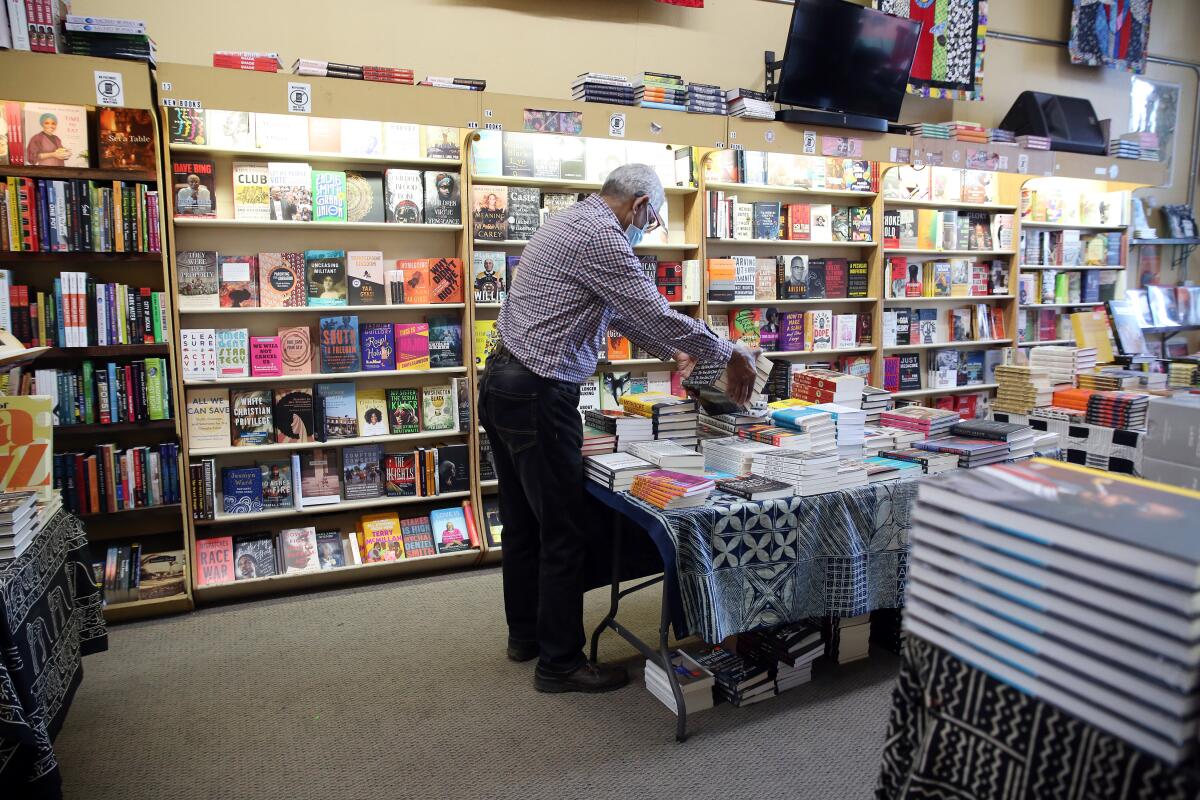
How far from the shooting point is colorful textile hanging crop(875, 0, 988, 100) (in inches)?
222

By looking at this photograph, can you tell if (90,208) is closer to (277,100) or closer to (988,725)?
(277,100)

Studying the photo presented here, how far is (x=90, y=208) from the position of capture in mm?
3523

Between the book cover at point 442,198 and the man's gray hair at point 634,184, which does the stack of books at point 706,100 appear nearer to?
the book cover at point 442,198

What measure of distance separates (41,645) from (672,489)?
1764mm

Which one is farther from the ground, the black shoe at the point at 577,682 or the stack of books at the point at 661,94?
the stack of books at the point at 661,94

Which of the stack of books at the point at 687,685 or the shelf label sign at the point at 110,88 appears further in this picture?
the shelf label sign at the point at 110,88

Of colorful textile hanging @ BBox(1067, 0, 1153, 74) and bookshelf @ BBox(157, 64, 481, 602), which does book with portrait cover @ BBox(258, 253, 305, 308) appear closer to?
bookshelf @ BBox(157, 64, 481, 602)

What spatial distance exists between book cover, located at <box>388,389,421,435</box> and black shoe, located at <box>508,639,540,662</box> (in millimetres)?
1514

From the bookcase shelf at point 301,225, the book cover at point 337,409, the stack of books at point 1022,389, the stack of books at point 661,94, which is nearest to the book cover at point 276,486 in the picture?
the book cover at point 337,409

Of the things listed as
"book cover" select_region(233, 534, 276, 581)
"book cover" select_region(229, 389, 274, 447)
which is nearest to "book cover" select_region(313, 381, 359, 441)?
"book cover" select_region(229, 389, 274, 447)

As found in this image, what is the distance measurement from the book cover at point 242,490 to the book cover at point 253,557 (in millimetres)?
154

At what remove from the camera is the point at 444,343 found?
431 centimetres

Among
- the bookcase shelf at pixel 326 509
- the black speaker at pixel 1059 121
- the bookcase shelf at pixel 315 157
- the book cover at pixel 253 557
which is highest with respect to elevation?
the black speaker at pixel 1059 121

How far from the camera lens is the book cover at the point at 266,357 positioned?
4.00 m
